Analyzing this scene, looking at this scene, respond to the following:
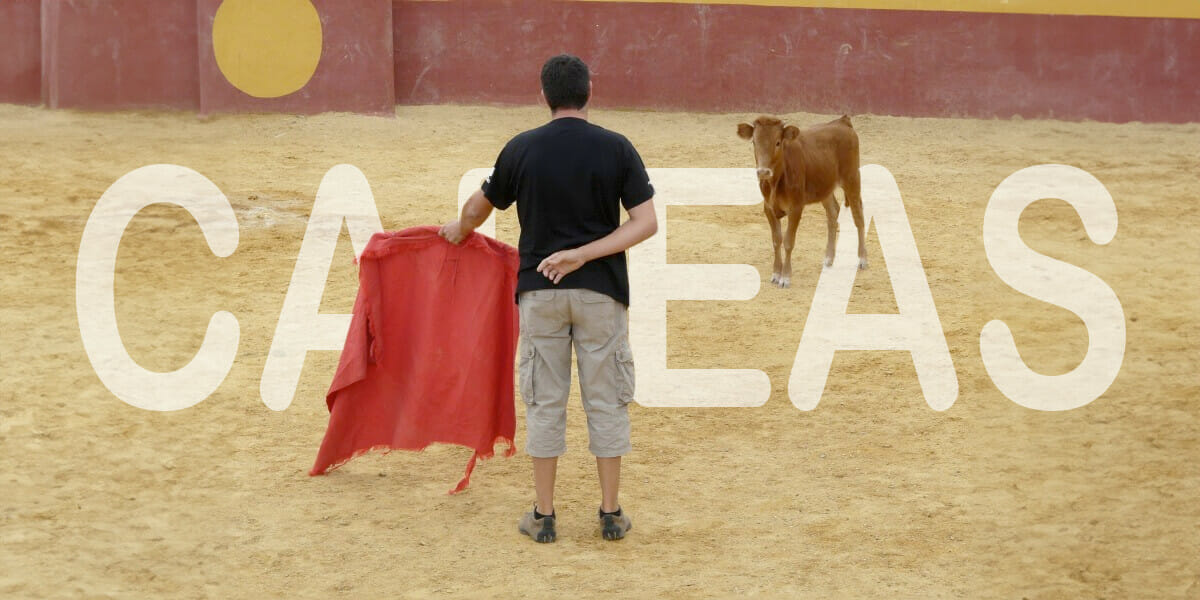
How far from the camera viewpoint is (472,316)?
5703 mm

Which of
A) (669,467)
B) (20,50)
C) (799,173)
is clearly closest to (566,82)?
(669,467)

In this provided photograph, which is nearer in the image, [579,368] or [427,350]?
[579,368]

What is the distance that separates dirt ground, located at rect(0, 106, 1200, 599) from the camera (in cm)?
493

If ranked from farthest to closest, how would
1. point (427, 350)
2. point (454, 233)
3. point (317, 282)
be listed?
point (317, 282) < point (427, 350) < point (454, 233)

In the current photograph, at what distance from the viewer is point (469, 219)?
5250mm

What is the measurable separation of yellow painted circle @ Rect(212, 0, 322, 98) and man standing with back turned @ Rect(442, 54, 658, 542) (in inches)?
383

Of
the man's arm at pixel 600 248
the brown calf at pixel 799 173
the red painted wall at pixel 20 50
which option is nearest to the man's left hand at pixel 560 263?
the man's arm at pixel 600 248

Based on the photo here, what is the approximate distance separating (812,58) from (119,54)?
24.4 feet

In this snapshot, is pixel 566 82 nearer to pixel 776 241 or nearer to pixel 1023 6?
pixel 776 241

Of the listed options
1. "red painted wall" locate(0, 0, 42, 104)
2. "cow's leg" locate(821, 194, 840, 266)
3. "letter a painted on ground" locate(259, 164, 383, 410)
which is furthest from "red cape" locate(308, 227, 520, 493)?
"red painted wall" locate(0, 0, 42, 104)

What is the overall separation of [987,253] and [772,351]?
10.1 feet

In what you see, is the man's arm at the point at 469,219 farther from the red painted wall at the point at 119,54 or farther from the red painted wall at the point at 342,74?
the red painted wall at the point at 119,54

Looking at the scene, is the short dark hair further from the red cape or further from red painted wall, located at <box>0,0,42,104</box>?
red painted wall, located at <box>0,0,42,104</box>

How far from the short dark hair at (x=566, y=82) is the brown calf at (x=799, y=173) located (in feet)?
14.4
